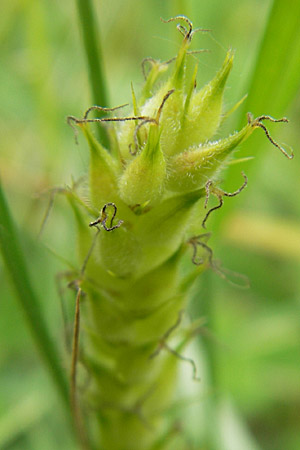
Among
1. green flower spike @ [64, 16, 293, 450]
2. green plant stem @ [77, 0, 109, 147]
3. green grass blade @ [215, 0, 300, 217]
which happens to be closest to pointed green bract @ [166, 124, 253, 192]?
green flower spike @ [64, 16, 293, 450]

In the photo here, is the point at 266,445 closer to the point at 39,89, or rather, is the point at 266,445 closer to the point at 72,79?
the point at 39,89

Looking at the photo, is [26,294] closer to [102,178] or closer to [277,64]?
[102,178]

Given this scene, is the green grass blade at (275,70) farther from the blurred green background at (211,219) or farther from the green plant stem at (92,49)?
the green plant stem at (92,49)

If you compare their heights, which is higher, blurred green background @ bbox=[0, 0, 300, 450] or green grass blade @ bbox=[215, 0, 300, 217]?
green grass blade @ bbox=[215, 0, 300, 217]

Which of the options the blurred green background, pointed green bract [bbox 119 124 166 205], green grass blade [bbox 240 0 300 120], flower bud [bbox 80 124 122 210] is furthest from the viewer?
the blurred green background

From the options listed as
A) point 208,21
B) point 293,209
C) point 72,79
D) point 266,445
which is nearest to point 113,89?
point 72,79

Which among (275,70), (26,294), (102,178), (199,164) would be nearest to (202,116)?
(199,164)

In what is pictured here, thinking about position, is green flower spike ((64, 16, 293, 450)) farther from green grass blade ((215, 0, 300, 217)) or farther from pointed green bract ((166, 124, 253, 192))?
green grass blade ((215, 0, 300, 217))

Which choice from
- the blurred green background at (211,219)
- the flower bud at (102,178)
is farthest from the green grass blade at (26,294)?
the blurred green background at (211,219)
